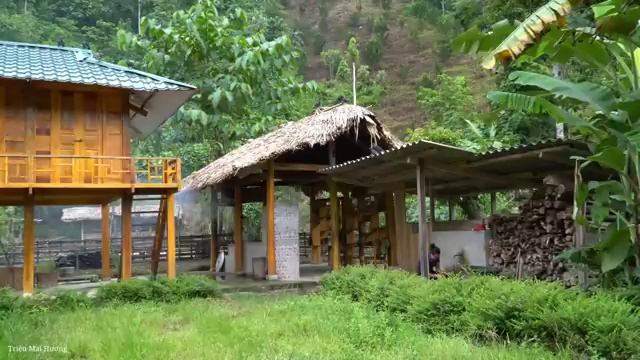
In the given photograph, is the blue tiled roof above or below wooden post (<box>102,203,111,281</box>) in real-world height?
above

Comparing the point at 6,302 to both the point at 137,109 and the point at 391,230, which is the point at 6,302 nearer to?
the point at 137,109

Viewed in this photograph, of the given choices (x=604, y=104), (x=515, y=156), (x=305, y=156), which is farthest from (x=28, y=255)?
(x=604, y=104)

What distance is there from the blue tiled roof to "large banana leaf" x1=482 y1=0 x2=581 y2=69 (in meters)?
7.96

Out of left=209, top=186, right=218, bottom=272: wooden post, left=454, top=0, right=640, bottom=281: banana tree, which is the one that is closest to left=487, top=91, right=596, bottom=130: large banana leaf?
left=454, top=0, right=640, bottom=281: banana tree

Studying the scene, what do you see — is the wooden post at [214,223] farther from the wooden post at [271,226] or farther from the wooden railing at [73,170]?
the wooden railing at [73,170]

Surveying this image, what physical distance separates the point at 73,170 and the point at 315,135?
4.99 meters

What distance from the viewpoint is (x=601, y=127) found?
5926mm

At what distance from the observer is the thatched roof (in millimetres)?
12664

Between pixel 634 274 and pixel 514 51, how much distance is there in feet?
8.74

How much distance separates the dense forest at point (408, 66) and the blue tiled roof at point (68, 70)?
3.44m

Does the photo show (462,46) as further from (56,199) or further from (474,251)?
(56,199)

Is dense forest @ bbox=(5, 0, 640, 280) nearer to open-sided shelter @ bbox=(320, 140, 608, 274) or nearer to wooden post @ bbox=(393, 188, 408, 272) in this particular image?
open-sided shelter @ bbox=(320, 140, 608, 274)

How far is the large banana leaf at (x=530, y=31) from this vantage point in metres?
4.93

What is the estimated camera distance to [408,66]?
38.5m
